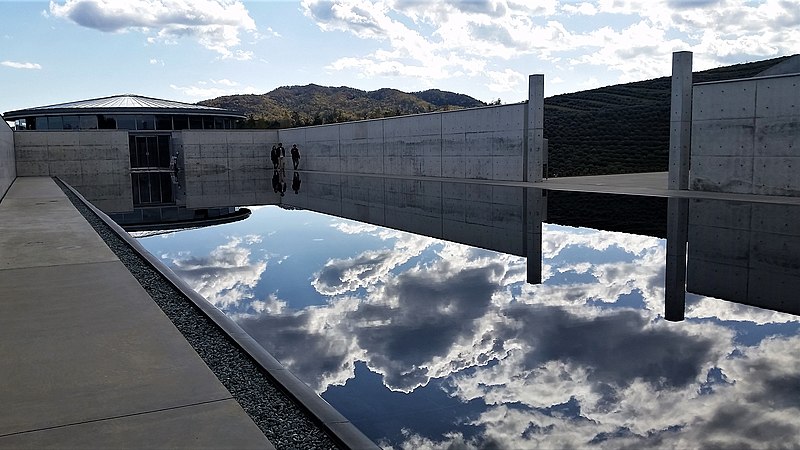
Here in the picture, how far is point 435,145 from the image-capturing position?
27.7 meters

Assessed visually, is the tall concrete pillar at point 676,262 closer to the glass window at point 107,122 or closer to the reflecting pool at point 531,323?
the reflecting pool at point 531,323

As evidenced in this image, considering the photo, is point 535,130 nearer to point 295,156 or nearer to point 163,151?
point 295,156

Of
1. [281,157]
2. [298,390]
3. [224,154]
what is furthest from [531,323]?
[224,154]

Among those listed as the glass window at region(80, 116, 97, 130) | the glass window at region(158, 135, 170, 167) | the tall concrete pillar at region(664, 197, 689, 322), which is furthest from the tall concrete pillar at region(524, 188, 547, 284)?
the glass window at region(80, 116, 97, 130)

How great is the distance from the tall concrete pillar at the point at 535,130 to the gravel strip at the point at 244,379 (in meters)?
17.0

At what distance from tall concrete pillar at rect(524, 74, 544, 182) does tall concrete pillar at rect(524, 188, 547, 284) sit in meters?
2.90

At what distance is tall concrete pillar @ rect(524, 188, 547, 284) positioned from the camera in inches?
333

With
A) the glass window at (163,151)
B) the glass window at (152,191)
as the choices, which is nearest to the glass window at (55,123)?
the glass window at (163,151)

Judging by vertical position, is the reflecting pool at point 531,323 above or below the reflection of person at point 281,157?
below

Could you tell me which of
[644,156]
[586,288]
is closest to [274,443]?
[586,288]

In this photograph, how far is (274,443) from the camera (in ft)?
10.4

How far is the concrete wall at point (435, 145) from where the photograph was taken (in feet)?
76.3

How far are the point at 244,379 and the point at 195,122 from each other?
4664cm

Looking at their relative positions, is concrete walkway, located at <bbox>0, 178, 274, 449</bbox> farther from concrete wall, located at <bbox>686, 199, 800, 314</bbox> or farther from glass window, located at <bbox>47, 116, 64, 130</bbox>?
glass window, located at <bbox>47, 116, 64, 130</bbox>
